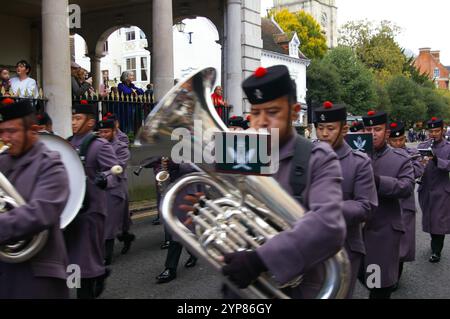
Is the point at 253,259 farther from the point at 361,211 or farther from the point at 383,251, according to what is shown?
the point at 383,251

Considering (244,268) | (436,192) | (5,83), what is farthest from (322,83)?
(244,268)

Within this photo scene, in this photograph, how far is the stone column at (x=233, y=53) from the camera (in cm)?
1573

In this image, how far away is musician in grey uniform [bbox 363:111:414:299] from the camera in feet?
14.7

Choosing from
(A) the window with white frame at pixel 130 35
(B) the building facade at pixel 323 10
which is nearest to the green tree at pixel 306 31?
(A) the window with white frame at pixel 130 35

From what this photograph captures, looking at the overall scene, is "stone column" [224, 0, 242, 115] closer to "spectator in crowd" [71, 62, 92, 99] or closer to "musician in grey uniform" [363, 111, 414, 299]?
"spectator in crowd" [71, 62, 92, 99]

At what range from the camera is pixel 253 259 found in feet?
6.52

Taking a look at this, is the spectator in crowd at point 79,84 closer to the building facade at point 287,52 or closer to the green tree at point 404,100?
the building facade at point 287,52

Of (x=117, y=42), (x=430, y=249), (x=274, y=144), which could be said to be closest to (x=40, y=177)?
(x=274, y=144)

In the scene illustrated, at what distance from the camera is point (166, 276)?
242 inches

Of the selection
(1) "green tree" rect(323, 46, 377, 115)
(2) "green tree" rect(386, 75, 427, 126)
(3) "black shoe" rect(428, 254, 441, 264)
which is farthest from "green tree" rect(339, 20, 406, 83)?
(3) "black shoe" rect(428, 254, 441, 264)

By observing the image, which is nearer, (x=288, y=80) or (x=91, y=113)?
(x=288, y=80)

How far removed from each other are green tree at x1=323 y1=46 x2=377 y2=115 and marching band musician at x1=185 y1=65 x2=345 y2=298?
49166 mm

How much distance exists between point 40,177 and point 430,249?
6.82 m

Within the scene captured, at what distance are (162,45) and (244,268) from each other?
12.0 metres
